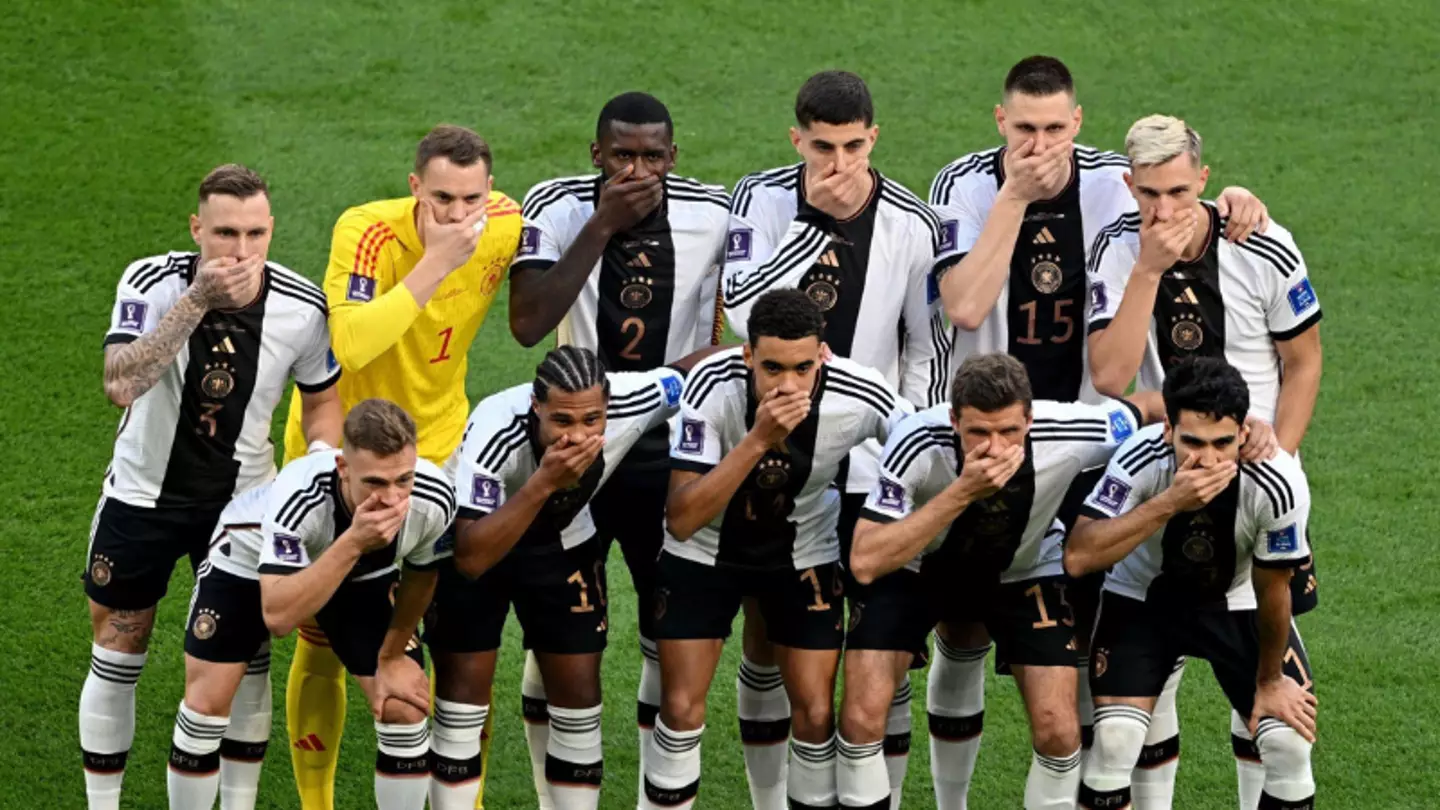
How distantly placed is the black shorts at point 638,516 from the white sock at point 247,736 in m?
1.15

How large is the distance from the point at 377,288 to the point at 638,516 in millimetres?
1108

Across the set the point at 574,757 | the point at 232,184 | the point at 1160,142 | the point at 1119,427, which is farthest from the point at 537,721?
the point at 1160,142

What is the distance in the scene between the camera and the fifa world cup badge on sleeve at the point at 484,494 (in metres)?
6.50

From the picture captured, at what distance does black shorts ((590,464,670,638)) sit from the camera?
705 centimetres

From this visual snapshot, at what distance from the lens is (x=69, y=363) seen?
1026 centimetres

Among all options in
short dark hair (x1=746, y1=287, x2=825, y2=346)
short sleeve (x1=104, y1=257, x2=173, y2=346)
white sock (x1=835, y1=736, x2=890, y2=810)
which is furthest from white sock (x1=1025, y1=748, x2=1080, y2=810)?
short sleeve (x1=104, y1=257, x2=173, y2=346)

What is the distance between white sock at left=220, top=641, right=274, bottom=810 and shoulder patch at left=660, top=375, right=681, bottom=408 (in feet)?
4.83

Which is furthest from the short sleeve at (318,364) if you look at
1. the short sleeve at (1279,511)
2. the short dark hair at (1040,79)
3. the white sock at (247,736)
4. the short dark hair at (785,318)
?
the short sleeve at (1279,511)

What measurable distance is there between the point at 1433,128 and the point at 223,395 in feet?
27.1

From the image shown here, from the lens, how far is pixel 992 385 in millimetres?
6117

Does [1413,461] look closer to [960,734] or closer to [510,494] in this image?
[960,734]

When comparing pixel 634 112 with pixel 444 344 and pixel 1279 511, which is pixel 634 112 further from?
pixel 1279 511

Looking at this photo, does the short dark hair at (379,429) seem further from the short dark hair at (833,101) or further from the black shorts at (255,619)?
the short dark hair at (833,101)

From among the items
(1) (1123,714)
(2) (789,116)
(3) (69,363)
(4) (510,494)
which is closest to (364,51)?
(2) (789,116)
